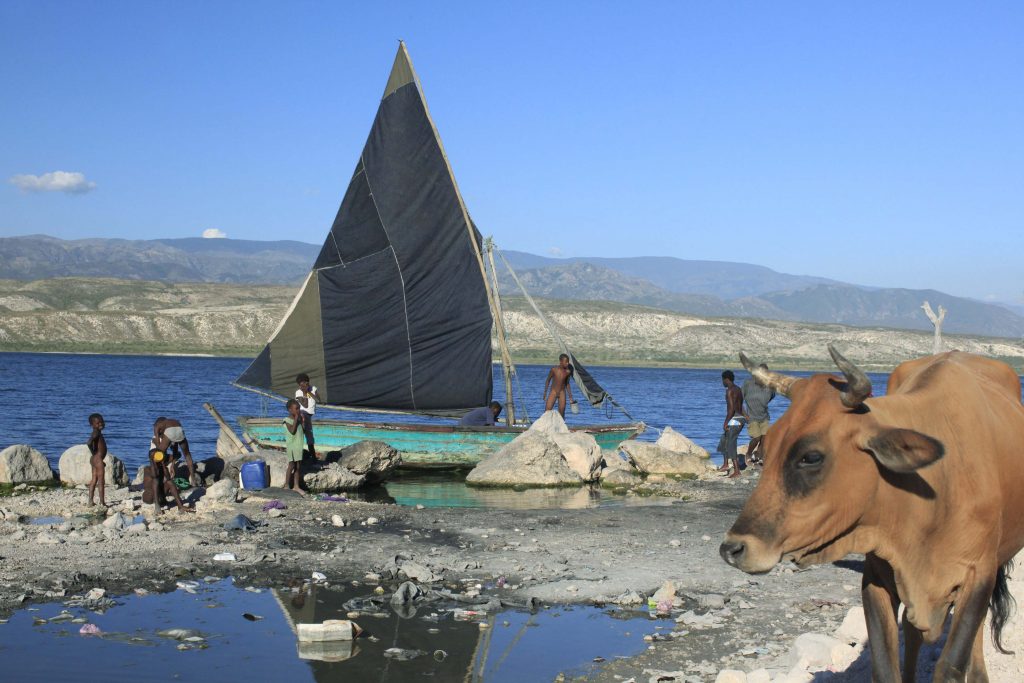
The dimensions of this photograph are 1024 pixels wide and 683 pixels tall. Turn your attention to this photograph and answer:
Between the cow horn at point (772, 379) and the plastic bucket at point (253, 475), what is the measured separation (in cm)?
1398

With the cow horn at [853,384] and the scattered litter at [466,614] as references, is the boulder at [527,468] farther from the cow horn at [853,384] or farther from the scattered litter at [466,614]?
the cow horn at [853,384]

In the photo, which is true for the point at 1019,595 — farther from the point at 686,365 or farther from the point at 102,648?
the point at 686,365

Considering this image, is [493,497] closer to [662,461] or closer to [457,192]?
[662,461]

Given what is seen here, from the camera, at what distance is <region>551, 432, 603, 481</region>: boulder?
21344 millimetres

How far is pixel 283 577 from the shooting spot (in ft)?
38.5

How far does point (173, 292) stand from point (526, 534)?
160 m

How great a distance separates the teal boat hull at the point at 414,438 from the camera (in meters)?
22.8

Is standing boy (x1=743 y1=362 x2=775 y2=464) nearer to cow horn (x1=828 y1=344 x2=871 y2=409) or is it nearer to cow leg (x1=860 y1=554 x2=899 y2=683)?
cow leg (x1=860 y1=554 x2=899 y2=683)

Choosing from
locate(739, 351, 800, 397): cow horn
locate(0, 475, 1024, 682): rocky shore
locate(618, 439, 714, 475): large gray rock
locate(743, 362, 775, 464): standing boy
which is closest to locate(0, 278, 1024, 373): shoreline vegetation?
locate(618, 439, 714, 475): large gray rock

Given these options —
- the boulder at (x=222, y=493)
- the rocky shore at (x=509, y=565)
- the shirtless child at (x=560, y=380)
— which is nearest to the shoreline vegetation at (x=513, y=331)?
the shirtless child at (x=560, y=380)

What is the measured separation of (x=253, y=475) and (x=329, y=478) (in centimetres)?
177

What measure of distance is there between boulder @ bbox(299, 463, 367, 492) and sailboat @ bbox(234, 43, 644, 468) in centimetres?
349

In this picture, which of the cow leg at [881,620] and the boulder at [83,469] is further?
the boulder at [83,469]

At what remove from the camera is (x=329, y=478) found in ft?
63.6
